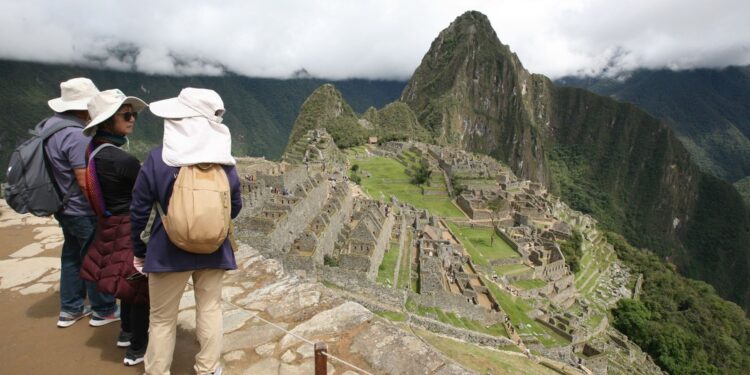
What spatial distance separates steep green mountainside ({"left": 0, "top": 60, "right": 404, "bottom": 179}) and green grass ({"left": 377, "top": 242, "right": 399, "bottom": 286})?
39.8 metres

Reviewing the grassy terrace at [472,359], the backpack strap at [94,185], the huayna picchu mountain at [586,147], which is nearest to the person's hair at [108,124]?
the backpack strap at [94,185]

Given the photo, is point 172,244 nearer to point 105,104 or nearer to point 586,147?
point 105,104

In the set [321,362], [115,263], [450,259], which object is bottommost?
[450,259]

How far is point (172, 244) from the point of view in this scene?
2.85 m

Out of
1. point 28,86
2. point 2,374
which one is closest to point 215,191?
point 2,374

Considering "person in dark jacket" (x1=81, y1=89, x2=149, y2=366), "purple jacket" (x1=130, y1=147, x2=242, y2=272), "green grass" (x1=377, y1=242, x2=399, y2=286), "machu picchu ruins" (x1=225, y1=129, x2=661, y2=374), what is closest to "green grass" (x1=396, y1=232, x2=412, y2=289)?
"machu picchu ruins" (x1=225, y1=129, x2=661, y2=374)

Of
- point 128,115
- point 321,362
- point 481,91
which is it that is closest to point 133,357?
point 321,362

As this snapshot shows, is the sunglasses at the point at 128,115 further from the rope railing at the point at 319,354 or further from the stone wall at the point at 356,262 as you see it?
the stone wall at the point at 356,262

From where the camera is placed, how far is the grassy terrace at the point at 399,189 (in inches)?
1509

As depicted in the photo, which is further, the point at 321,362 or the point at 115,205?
the point at 115,205

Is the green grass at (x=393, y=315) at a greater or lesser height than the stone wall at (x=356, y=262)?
lesser

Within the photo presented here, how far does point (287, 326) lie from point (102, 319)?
1.89 meters

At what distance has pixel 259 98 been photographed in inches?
4316

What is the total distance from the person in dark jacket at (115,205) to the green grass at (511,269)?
27107 mm
